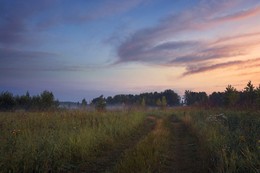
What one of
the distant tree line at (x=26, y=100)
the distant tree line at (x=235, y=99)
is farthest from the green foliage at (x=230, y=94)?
the distant tree line at (x=26, y=100)

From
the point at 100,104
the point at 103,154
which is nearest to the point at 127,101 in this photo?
the point at 100,104

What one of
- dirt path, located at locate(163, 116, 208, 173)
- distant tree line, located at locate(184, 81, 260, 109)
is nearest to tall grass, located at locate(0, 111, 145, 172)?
dirt path, located at locate(163, 116, 208, 173)

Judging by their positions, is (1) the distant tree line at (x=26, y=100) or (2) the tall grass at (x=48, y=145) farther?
(1) the distant tree line at (x=26, y=100)

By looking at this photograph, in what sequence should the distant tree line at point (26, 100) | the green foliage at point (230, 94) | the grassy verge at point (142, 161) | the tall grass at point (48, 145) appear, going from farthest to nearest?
the green foliage at point (230, 94) < the distant tree line at point (26, 100) < the grassy verge at point (142, 161) < the tall grass at point (48, 145)

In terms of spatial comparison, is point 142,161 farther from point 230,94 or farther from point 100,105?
point 230,94

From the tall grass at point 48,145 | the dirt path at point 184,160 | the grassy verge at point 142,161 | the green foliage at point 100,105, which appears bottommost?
the dirt path at point 184,160

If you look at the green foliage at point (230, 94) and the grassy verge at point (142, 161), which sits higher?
the green foliage at point (230, 94)

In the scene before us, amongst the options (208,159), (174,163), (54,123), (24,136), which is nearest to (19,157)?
(24,136)

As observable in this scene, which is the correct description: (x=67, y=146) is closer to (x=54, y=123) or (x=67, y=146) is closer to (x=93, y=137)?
(x=93, y=137)

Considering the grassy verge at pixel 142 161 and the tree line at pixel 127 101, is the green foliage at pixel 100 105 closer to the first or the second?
the tree line at pixel 127 101

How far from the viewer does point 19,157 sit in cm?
828

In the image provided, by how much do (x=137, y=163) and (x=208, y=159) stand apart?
2.43 m

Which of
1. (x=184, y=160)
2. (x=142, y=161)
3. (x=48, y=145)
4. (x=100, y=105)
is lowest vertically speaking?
(x=184, y=160)

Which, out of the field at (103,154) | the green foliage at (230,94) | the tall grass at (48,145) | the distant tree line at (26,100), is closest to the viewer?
the field at (103,154)
